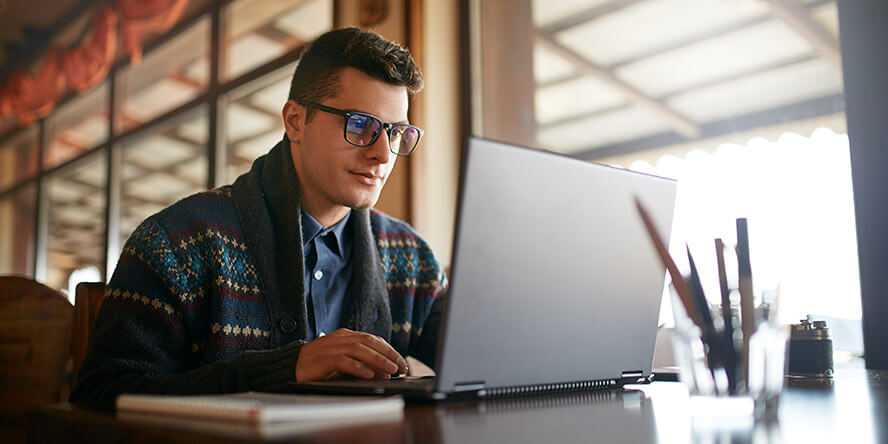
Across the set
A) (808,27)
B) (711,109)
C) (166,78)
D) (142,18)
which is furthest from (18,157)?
(808,27)

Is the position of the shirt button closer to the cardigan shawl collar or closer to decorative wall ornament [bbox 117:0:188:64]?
the cardigan shawl collar

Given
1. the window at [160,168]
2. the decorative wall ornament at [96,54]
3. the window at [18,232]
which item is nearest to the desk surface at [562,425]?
the window at [160,168]

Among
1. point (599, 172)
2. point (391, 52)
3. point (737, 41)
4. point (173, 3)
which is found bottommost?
point (599, 172)

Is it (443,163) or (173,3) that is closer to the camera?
(443,163)

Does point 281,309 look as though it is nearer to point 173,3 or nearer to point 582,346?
point 582,346

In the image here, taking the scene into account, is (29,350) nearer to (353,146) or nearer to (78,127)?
(353,146)

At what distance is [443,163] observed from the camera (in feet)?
8.49

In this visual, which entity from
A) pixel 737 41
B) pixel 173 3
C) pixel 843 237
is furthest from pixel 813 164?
pixel 173 3

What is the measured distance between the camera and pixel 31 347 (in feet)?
5.40

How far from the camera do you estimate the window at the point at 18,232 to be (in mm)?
6637

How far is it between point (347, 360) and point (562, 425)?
39 centimetres

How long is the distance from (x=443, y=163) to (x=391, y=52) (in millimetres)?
1094

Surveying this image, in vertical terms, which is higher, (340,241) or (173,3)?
(173,3)

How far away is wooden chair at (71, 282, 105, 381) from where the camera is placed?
1.52 m
